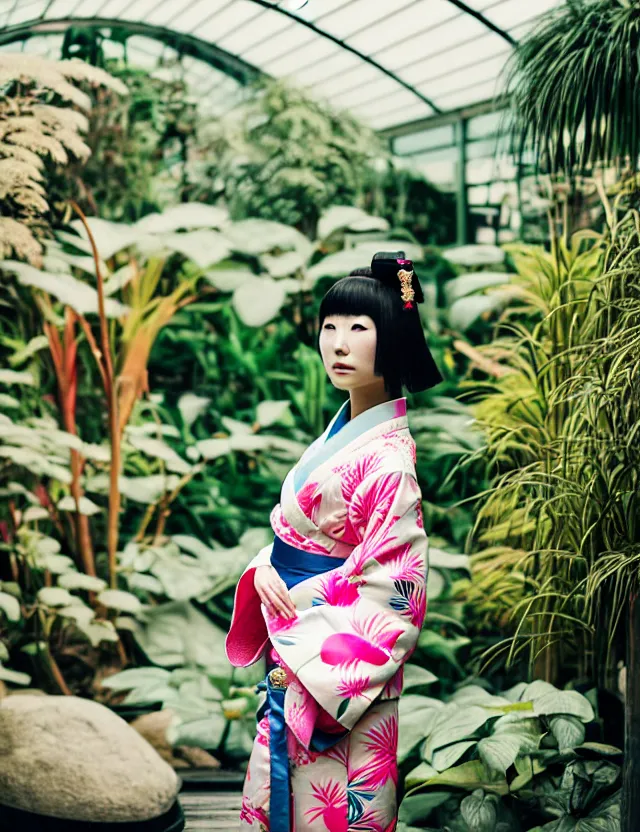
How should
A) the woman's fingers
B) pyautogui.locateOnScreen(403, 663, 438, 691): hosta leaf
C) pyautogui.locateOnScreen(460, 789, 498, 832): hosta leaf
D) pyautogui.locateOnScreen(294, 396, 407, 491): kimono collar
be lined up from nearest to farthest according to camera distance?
the woman's fingers
pyautogui.locateOnScreen(294, 396, 407, 491): kimono collar
pyautogui.locateOnScreen(460, 789, 498, 832): hosta leaf
pyautogui.locateOnScreen(403, 663, 438, 691): hosta leaf

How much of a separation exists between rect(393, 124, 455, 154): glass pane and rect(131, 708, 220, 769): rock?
2521 mm

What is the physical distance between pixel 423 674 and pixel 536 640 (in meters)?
0.40

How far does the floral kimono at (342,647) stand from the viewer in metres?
1.61

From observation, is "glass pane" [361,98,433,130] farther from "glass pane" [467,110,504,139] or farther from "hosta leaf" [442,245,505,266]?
"hosta leaf" [442,245,505,266]

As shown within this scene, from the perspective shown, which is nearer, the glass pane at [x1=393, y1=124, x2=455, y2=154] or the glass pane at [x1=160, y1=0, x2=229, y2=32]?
the glass pane at [x1=160, y1=0, x2=229, y2=32]

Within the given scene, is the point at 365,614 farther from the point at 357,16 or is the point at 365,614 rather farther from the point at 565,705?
the point at 357,16

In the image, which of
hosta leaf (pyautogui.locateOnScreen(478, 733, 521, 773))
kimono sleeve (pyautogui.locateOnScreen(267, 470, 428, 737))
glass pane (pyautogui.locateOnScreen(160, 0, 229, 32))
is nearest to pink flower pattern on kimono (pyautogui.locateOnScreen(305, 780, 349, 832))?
kimono sleeve (pyautogui.locateOnScreen(267, 470, 428, 737))

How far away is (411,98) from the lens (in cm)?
369

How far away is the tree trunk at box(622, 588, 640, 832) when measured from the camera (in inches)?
84.1

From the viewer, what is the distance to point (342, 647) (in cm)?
161

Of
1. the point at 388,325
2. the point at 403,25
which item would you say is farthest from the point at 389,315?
the point at 403,25

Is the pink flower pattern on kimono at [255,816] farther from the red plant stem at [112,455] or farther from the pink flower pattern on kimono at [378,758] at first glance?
the red plant stem at [112,455]

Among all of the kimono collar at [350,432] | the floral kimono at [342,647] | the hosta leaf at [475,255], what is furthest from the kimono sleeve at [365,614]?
the hosta leaf at [475,255]

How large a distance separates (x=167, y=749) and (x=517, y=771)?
1371mm
